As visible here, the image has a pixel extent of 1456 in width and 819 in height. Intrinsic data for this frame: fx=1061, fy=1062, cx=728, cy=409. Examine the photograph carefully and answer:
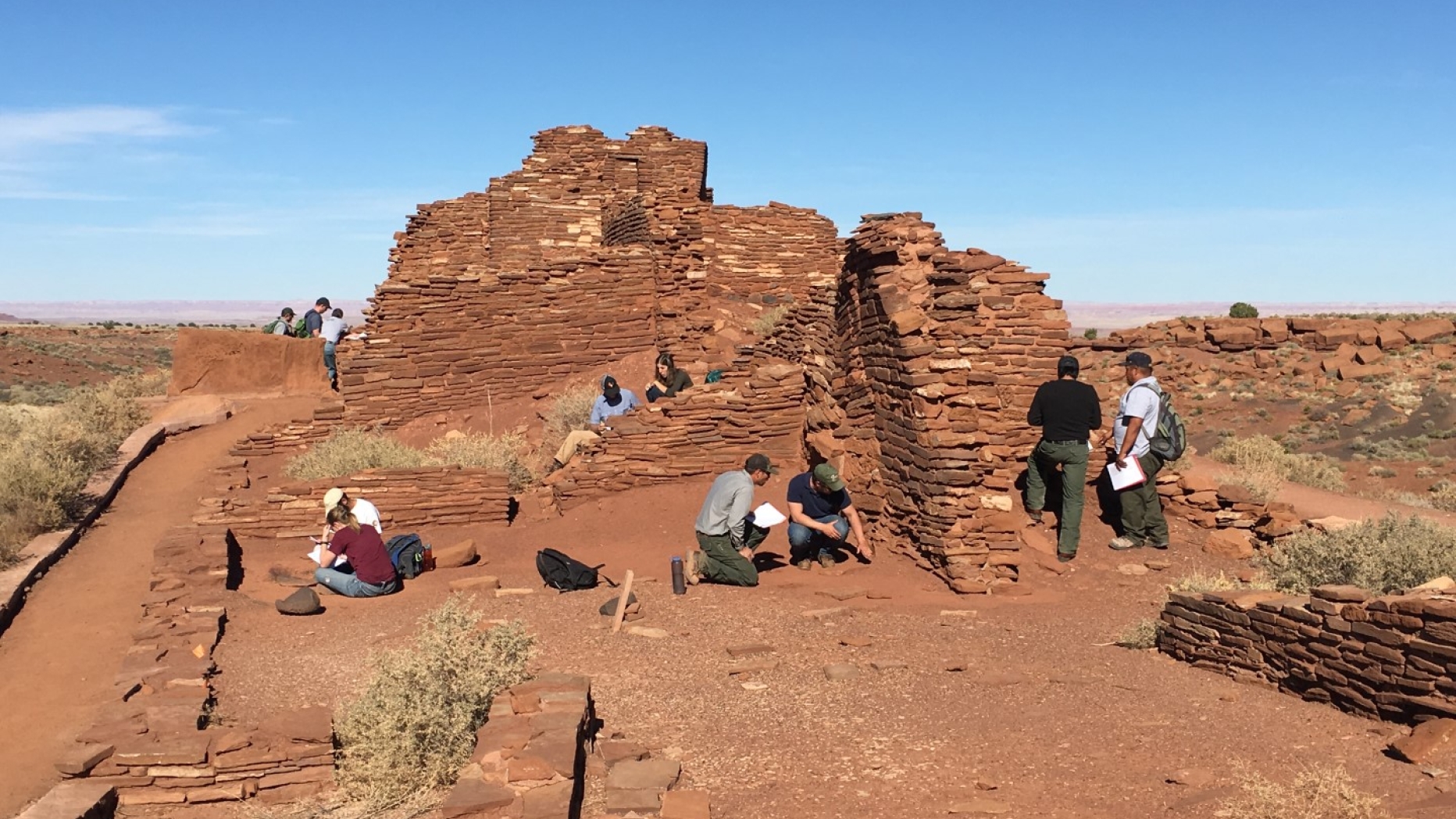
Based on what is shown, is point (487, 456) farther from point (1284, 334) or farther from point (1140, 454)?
point (1284, 334)

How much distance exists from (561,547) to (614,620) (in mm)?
3784

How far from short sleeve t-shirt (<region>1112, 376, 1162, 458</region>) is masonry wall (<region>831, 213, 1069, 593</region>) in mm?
806

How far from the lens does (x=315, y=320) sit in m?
20.7

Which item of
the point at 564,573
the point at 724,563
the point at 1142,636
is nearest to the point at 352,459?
the point at 564,573

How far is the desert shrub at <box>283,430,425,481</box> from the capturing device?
13852 mm

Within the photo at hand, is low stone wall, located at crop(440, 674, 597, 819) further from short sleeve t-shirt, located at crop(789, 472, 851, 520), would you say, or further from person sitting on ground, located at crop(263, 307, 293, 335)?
person sitting on ground, located at crop(263, 307, 293, 335)

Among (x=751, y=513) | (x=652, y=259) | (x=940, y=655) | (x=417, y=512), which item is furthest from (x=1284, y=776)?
(x=652, y=259)

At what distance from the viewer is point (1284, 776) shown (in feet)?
17.2

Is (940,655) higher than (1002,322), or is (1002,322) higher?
(1002,322)

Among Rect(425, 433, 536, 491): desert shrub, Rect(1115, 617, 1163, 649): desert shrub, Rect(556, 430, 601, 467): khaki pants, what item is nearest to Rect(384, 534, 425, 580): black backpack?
Rect(425, 433, 536, 491): desert shrub

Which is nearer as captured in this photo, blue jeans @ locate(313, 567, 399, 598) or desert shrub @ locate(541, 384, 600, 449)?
blue jeans @ locate(313, 567, 399, 598)

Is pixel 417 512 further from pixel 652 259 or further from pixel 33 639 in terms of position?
pixel 652 259

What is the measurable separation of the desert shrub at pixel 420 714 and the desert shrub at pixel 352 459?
23.7 feet

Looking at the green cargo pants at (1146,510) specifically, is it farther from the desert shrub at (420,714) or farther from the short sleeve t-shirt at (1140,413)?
the desert shrub at (420,714)
